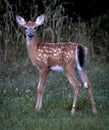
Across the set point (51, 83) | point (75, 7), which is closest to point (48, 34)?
point (75, 7)

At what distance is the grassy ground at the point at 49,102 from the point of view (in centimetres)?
747

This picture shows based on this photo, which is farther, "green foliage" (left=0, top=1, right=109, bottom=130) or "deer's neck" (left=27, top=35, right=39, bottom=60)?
"deer's neck" (left=27, top=35, right=39, bottom=60)

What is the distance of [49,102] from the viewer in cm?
868

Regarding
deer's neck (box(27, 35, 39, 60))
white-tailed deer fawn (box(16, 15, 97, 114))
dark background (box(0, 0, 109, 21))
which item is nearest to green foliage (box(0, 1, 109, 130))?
white-tailed deer fawn (box(16, 15, 97, 114))

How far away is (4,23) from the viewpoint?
42.9 feet

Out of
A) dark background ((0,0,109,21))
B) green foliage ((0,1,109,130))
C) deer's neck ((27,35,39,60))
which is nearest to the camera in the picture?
green foliage ((0,1,109,130))

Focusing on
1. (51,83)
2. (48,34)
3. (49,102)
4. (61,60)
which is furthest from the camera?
(48,34)

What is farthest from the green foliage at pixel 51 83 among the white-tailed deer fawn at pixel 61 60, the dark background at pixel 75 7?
the dark background at pixel 75 7

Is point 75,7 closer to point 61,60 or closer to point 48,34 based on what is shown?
point 48,34

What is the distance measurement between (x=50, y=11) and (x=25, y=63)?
2.13 m

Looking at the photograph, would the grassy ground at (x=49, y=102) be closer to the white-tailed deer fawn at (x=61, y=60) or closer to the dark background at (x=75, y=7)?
the white-tailed deer fawn at (x=61, y=60)

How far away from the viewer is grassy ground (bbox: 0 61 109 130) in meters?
7.47

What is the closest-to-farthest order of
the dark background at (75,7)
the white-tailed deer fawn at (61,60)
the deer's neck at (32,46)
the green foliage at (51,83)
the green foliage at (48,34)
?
the green foliage at (51,83) → the white-tailed deer fawn at (61,60) → the deer's neck at (32,46) → the green foliage at (48,34) → the dark background at (75,7)

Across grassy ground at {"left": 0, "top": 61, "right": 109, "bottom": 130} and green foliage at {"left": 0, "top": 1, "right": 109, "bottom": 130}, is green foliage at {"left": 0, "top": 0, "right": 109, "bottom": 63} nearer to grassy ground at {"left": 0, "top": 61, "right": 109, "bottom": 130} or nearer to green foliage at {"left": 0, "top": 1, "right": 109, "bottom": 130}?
green foliage at {"left": 0, "top": 1, "right": 109, "bottom": 130}
